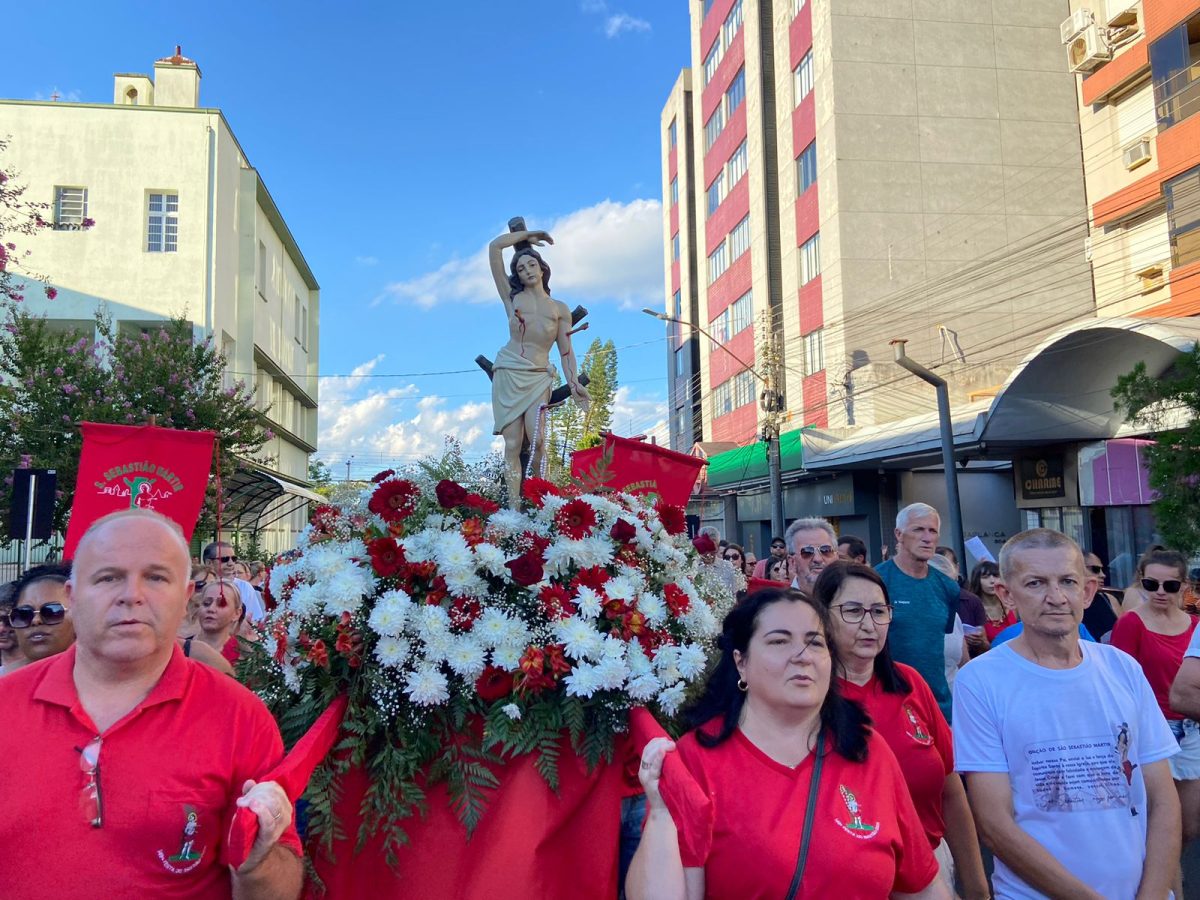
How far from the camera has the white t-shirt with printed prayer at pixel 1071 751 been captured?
273 centimetres

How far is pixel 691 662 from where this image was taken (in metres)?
2.79

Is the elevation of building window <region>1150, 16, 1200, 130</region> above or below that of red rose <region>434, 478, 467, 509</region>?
above

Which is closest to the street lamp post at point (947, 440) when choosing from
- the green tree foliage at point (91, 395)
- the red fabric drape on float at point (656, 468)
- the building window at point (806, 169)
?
the red fabric drape on float at point (656, 468)

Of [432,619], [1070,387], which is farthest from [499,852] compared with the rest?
[1070,387]

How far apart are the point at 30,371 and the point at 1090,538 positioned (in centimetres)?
2061

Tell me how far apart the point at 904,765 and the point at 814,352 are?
27585mm

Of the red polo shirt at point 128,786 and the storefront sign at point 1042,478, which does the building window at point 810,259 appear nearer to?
the storefront sign at point 1042,478

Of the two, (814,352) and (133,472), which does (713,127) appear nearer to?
(814,352)

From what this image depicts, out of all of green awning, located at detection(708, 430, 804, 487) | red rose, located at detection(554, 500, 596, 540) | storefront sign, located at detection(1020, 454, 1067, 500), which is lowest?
red rose, located at detection(554, 500, 596, 540)

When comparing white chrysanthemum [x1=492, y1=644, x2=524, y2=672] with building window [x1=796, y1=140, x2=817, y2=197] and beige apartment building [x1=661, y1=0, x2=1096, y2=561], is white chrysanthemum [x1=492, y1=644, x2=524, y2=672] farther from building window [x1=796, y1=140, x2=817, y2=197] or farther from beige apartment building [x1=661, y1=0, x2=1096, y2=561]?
building window [x1=796, y1=140, x2=817, y2=197]

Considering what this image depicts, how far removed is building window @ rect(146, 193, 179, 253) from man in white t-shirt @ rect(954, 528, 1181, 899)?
2687 cm

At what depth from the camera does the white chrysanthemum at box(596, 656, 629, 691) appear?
2.60 m

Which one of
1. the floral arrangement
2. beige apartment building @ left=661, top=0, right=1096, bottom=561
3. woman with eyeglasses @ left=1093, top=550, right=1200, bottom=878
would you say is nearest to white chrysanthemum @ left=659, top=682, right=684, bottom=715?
the floral arrangement

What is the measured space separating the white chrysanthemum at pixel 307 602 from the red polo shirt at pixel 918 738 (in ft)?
5.95
